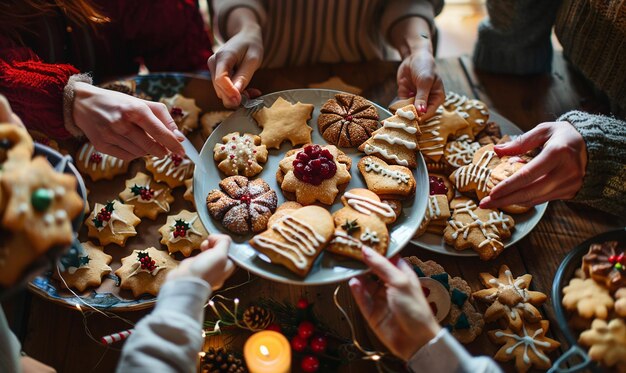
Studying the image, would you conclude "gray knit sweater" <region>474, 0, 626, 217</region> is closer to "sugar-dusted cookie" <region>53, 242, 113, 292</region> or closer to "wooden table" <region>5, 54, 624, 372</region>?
"wooden table" <region>5, 54, 624, 372</region>

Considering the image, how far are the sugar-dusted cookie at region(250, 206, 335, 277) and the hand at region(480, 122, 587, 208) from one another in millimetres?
521

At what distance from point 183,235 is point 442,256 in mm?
845

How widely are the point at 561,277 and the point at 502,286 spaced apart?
269 mm

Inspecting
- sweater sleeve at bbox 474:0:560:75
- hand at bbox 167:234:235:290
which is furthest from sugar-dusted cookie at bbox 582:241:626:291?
sweater sleeve at bbox 474:0:560:75

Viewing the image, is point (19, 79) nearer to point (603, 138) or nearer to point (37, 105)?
point (37, 105)

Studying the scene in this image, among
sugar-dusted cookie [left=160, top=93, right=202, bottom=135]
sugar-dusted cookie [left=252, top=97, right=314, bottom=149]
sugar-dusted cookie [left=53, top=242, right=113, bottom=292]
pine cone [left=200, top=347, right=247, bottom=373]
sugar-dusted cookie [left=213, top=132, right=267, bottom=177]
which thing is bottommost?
pine cone [left=200, top=347, right=247, bottom=373]

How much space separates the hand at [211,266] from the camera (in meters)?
1.18

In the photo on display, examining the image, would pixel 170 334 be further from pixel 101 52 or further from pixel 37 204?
pixel 101 52

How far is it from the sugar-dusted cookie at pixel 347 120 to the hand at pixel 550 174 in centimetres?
44

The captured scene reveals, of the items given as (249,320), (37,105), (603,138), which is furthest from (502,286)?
(37,105)

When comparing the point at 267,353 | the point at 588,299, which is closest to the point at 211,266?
the point at 267,353

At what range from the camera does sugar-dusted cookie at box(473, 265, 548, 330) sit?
4.75 ft

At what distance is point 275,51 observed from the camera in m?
2.16

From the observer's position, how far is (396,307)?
1.18 metres
